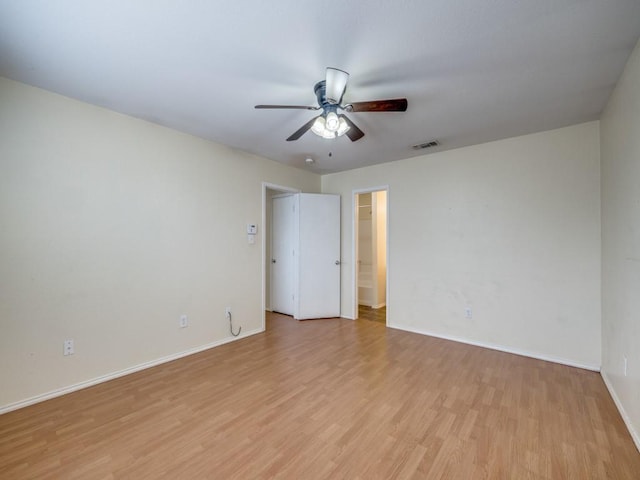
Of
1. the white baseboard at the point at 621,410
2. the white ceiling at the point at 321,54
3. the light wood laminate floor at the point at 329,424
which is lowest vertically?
the light wood laminate floor at the point at 329,424

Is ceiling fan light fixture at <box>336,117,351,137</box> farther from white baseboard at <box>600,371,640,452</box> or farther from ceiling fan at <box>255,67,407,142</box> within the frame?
white baseboard at <box>600,371,640,452</box>

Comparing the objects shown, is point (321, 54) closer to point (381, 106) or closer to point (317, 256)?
point (381, 106)

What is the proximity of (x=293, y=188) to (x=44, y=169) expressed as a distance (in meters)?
2.87

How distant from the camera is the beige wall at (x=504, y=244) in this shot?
9.27 ft

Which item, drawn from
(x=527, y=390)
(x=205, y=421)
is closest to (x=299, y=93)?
(x=205, y=421)

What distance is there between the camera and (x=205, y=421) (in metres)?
1.97

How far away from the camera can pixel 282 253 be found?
16.2 ft

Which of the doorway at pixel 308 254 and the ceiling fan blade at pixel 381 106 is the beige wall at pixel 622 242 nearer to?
the ceiling fan blade at pixel 381 106

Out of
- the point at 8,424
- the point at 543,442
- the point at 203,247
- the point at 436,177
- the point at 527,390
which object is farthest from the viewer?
the point at 436,177

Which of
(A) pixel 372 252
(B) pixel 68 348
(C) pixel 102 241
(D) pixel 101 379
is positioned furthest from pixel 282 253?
(B) pixel 68 348

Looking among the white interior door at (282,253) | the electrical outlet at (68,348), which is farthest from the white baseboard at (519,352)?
the electrical outlet at (68,348)

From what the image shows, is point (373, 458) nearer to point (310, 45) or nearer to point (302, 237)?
point (310, 45)

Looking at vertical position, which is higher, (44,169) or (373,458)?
(44,169)

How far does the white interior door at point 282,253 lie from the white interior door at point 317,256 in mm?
228
